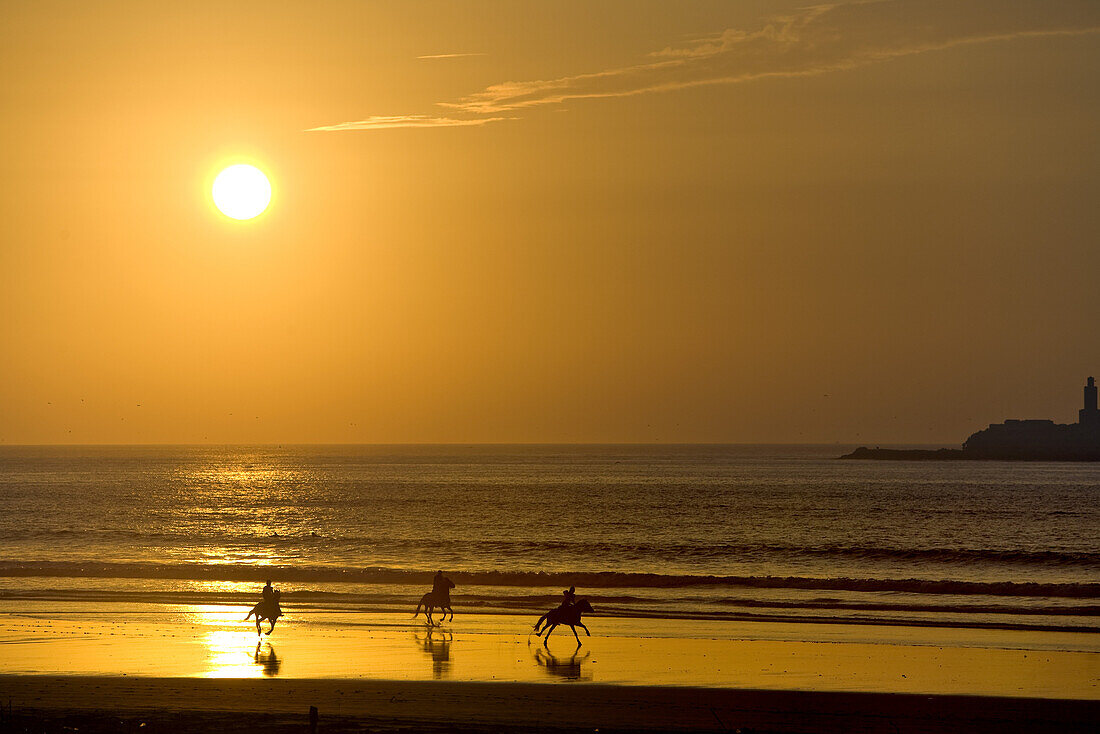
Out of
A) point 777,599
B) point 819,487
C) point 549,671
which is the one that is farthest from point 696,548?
point 819,487

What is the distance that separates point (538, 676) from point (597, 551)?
39.8m

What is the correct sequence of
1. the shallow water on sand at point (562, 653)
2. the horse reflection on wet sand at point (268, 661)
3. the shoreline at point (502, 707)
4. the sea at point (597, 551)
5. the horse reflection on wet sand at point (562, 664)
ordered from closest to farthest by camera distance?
the shoreline at point (502, 707), the horse reflection on wet sand at point (268, 661), the shallow water on sand at point (562, 653), the horse reflection on wet sand at point (562, 664), the sea at point (597, 551)

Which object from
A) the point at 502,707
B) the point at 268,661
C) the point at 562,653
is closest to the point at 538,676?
the point at 502,707

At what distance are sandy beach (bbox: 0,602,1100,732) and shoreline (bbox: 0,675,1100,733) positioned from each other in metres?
0.05

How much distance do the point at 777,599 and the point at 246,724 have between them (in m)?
23.8

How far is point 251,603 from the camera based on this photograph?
34250 mm

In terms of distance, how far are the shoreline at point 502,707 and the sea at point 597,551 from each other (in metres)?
11.7

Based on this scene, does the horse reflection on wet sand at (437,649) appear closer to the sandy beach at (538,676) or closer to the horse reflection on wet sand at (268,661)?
the sandy beach at (538,676)

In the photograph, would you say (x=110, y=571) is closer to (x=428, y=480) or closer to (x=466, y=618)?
(x=466, y=618)

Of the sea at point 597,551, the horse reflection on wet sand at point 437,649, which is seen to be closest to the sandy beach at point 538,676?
the horse reflection on wet sand at point 437,649

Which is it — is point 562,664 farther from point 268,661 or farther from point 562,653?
point 268,661

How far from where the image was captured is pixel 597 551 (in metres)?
60.8

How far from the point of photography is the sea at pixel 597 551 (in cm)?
3588

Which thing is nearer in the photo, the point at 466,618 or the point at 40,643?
the point at 40,643
